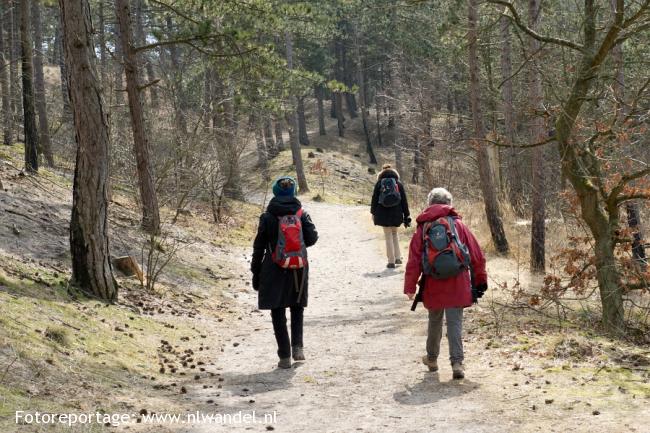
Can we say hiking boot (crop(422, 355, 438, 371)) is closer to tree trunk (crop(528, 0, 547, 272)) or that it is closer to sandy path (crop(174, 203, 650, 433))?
sandy path (crop(174, 203, 650, 433))

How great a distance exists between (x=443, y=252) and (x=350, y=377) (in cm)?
154

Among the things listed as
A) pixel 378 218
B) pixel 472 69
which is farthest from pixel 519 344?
pixel 472 69

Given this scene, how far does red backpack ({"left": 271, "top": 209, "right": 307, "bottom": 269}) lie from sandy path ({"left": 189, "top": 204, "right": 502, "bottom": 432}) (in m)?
1.08

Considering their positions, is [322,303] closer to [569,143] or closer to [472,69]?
[569,143]

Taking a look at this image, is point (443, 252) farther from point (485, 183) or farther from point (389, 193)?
point (485, 183)

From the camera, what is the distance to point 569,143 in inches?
345

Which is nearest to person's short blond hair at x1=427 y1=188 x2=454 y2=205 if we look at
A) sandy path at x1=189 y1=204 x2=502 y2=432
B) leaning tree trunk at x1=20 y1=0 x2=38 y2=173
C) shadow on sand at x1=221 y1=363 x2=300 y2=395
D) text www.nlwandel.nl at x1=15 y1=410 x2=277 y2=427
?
sandy path at x1=189 y1=204 x2=502 y2=432

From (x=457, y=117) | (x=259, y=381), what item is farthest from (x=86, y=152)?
(x=457, y=117)

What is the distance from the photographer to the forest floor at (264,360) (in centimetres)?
588

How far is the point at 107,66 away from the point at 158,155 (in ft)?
9.70

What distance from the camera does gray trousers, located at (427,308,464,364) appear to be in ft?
23.1

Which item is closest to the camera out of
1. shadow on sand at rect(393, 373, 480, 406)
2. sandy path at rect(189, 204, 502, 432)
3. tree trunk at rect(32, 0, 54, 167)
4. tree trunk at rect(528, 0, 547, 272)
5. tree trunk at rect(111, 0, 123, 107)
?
sandy path at rect(189, 204, 502, 432)

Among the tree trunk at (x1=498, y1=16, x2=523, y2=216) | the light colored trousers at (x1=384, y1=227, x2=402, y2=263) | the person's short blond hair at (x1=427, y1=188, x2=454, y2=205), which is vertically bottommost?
the light colored trousers at (x1=384, y1=227, x2=402, y2=263)

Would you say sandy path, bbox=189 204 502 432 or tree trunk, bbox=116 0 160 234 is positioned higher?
tree trunk, bbox=116 0 160 234
